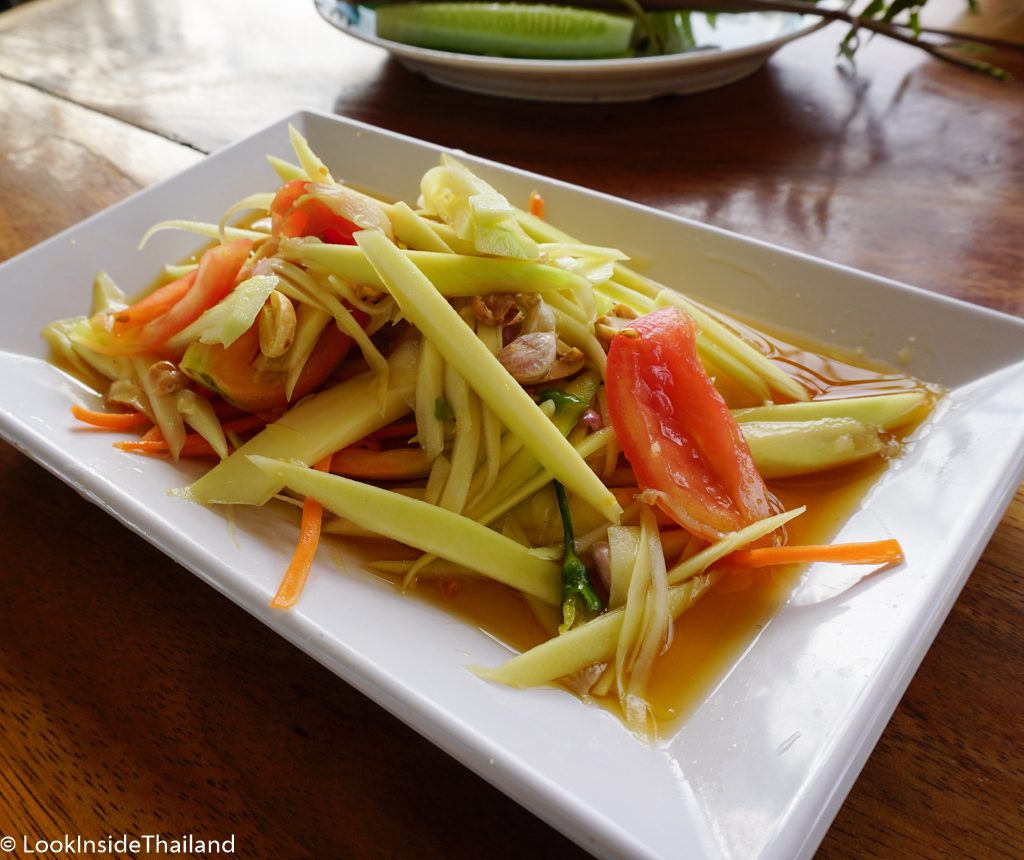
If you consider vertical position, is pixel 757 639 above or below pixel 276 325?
below

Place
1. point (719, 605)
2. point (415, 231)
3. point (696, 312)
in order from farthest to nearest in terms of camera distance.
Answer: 1. point (696, 312)
2. point (415, 231)
3. point (719, 605)

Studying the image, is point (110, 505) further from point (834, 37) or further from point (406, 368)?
point (834, 37)

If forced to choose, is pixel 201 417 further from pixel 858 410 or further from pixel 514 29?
pixel 514 29

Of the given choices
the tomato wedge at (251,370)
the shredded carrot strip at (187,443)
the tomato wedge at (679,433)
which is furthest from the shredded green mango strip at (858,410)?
the shredded carrot strip at (187,443)

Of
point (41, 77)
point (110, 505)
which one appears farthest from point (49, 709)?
point (41, 77)

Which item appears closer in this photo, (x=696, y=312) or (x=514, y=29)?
(x=696, y=312)

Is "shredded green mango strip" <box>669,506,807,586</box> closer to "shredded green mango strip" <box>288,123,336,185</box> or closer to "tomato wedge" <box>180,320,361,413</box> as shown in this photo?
"tomato wedge" <box>180,320,361,413</box>

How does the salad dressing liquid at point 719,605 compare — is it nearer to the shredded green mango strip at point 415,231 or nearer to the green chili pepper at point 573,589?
the green chili pepper at point 573,589

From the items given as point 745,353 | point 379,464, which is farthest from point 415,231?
point 745,353
